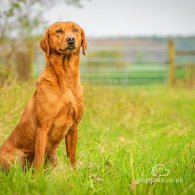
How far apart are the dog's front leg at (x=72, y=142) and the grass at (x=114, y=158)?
9cm

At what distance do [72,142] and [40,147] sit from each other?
0.46 metres

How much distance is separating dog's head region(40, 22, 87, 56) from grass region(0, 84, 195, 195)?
3.74 ft

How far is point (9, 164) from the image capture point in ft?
15.6

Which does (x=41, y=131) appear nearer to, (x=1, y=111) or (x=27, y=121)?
(x=27, y=121)

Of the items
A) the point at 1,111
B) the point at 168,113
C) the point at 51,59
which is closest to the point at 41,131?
the point at 51,59

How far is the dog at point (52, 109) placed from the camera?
4.72 metres

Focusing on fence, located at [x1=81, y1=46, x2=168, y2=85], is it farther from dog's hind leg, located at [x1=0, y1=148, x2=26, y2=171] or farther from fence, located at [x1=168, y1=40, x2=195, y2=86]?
dog's hind leg, located at [x1=0, y1=148, x2=26, y2=171]

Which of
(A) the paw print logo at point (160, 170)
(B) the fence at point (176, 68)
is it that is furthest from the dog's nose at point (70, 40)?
(B) the fence at point (176, 68)

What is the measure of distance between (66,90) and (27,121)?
517 mm

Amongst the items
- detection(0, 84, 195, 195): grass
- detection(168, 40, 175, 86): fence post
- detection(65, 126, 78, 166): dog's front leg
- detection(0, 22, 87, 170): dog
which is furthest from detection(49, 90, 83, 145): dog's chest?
detection(168, 40, 175, 86): fence post

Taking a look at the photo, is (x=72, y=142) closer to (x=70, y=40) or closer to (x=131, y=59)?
(x=70, y=40)

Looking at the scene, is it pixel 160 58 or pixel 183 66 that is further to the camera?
pixel 160 58

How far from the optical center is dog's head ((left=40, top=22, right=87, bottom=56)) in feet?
16.2

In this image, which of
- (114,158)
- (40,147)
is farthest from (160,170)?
(40,147)
